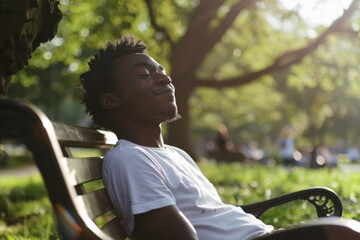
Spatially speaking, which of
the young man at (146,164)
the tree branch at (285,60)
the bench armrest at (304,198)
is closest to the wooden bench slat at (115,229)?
the young man at (146,164)

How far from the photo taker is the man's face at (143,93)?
2650mm

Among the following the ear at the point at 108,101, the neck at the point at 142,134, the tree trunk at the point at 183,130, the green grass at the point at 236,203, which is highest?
the tree trunk at the point at 183,130

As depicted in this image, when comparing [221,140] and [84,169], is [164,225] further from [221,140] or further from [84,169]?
[221,140]

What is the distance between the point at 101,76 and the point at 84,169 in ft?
1.87

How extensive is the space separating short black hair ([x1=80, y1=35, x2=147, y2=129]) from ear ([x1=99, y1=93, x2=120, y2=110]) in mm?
28

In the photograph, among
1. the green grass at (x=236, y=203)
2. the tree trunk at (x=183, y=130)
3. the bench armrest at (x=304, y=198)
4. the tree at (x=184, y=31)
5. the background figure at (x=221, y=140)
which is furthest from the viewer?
the background figure at (x=221, y=140)

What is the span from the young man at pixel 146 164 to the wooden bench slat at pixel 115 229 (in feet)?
0.12

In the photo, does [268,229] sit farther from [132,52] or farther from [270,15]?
[270,15]

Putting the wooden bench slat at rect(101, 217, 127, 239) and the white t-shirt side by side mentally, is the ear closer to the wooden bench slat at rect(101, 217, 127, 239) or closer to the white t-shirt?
the white t-shirt

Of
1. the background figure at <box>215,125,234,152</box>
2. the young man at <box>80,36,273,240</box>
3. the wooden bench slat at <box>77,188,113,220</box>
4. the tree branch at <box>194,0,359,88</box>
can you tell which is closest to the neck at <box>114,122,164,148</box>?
the young man at <box>80,36,273,240</box>

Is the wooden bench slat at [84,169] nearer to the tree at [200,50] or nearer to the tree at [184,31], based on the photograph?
the tree at [184,31]

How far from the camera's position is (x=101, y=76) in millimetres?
2756

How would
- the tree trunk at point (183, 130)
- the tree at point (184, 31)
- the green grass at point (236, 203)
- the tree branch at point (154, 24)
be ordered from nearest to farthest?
the green grass at point (236, 203), the tree at point (184, 31), the tree branch at point (154, 24), the tree trunk at point (183, 130)

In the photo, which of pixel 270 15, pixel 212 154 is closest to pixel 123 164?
pixel 270 15
